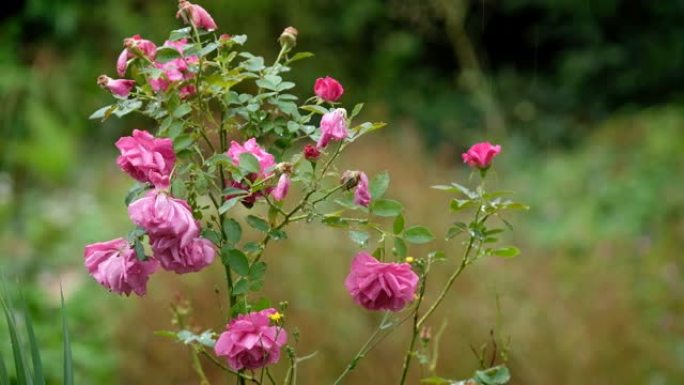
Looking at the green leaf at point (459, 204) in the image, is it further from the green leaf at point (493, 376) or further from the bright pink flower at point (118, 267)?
the bright pink flower at point (118, 267)

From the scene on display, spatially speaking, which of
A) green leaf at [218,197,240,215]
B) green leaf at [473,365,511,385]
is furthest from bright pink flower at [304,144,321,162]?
green leaf at [473,365,511,385]

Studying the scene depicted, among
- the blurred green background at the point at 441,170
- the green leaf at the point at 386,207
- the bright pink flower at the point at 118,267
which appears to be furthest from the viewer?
the blurred green background at the point at 441,170

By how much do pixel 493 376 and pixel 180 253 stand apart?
20.6 inches

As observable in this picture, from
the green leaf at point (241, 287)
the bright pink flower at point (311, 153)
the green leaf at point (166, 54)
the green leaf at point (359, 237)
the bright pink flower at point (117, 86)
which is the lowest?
the green leaf at point (241, 287)

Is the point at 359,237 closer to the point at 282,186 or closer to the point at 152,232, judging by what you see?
the point at 282,186

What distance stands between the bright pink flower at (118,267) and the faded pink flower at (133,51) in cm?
23

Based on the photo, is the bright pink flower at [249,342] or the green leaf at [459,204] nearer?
the bright pink flower at [249,342]

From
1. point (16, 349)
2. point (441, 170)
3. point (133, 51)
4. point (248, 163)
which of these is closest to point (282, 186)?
point (248, 163)

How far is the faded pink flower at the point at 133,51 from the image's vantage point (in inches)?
58.1

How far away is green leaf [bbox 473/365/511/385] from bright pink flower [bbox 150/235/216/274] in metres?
0.45

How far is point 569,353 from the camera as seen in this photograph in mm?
3609

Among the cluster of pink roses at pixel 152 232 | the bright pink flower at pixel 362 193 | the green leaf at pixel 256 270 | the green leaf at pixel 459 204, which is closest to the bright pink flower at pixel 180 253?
the cluster of pink roses at pixel 152 232

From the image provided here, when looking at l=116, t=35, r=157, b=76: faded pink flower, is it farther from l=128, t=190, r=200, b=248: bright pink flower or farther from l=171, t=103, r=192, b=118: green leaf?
l=128, t=190, r=200, b=248: bright pink flower

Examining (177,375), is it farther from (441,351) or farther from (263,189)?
(263,189)
